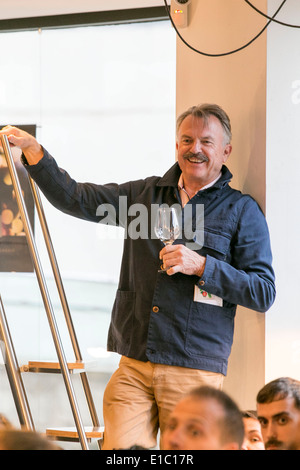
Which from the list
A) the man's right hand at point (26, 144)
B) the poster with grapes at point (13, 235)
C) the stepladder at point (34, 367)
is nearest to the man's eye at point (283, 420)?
the stepladder at point (34, 367)

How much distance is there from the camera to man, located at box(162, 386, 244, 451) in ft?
4.87

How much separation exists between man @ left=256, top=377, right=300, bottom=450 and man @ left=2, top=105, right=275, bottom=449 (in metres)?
0.39

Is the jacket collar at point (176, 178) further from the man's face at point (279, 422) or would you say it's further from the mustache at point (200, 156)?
the man's face at point (279, 422)

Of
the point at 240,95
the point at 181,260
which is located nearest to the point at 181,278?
the point at 181,260

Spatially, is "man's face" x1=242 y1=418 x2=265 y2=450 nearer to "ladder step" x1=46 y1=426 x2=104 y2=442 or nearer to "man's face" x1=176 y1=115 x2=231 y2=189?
"ladder step" x1=46 y1=426 x2=104 y2=442

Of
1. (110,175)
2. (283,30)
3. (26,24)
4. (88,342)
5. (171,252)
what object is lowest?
(88,342)

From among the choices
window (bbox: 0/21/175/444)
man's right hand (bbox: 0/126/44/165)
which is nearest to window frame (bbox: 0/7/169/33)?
window (bbox: 0/21/175/444)

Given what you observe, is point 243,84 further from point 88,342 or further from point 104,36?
point 88,342

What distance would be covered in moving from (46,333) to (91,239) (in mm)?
771

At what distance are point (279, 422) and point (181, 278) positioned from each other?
0.71 m

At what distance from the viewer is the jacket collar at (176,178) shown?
8.68 ft

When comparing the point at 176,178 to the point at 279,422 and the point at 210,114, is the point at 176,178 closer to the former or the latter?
the point at 210,114

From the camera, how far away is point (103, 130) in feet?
16.2
